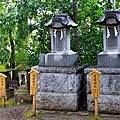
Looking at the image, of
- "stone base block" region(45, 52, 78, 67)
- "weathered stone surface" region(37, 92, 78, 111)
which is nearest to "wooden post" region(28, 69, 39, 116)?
"weathered stone surface" region(37, 92, 78, 111)

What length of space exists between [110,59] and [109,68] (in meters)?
0.24

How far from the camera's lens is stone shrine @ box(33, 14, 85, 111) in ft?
22.1

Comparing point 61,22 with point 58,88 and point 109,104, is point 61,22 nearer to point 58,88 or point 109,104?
point 58,88

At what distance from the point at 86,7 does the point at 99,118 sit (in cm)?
346

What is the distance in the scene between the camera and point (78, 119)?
6.21 m

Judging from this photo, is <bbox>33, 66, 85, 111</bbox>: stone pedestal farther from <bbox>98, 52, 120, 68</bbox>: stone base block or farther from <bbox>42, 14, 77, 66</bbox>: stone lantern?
<bbox>98, 52, 120, 68</bbox>: stone base block

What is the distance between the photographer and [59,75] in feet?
22.3

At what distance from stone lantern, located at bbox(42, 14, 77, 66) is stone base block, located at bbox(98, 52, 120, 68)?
788 mm

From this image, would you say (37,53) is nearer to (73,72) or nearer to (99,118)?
(73,72)

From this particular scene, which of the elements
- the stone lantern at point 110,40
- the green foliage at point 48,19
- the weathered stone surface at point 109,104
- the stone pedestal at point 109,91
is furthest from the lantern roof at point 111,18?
the weathered stone surface at point 109,104

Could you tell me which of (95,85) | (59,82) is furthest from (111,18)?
(59,82)

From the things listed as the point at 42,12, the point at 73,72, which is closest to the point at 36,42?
the point at 42,12

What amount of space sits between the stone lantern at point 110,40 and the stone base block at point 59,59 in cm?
73

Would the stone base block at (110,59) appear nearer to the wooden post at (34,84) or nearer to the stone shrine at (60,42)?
the stone shrine at (60,42)
